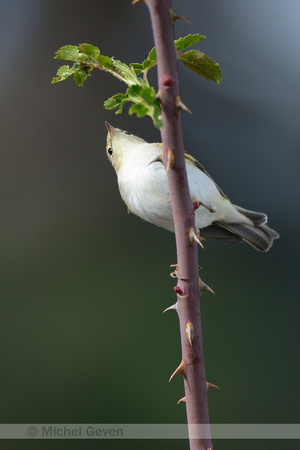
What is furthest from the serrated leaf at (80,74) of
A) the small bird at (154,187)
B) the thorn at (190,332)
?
the small bird at (154,187)

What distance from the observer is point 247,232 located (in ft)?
5.55

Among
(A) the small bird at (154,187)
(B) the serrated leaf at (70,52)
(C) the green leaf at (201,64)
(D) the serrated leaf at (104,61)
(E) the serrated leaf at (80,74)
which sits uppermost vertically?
(A) the small bird at (154,187)

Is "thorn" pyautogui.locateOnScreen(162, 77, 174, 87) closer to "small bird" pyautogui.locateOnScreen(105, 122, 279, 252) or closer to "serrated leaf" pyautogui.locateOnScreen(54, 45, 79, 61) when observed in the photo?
"serrated leaf" pyautogui.locateOnScreen(54, 45, 79, 61)

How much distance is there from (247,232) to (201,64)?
1.07 metres

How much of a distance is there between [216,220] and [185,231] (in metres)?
1.01

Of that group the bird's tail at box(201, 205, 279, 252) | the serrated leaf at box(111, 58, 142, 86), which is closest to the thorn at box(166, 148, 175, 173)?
the serrated leaf at box(111, 58, 142, 86)

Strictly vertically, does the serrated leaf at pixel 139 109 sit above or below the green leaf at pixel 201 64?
Result: below

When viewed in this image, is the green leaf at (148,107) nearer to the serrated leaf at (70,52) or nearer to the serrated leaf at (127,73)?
the serrated leaf at (127,73)

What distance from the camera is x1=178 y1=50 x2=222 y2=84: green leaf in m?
0.68

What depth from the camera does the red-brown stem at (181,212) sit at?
0.52 metres

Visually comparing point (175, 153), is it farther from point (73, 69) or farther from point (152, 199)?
point (152, 199)

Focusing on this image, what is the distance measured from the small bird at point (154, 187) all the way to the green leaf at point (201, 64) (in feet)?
1.82

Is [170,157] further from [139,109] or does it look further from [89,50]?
[89,50]

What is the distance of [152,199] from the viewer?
53.5 inches
